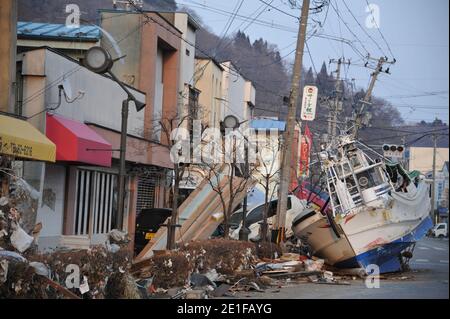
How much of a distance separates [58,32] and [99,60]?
11.6 metres

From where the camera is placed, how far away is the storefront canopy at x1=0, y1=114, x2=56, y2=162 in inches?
615

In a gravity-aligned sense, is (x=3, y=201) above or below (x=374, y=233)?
above

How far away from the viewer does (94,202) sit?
24719 millimetres

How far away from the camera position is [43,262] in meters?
10.2

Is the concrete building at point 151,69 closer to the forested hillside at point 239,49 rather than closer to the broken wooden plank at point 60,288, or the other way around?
the forested hillside at point 239,49

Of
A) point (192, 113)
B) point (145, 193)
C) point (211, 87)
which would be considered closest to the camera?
point (192, 113)

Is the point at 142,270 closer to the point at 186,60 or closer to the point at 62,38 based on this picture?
the point at 62,38

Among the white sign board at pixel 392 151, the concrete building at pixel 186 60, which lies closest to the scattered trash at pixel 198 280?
the white sign board at pixel 392 151

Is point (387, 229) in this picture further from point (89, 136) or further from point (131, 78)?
point (131, 78)

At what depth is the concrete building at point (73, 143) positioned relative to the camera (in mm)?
19562

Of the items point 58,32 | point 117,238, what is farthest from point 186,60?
point 117,238

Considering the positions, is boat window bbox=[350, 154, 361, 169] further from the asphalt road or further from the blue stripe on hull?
the asphalt road

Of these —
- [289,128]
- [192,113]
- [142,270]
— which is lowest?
[142,270]

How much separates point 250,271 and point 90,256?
7.18 metres
